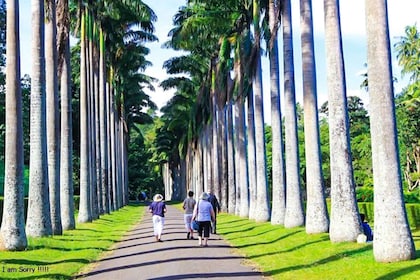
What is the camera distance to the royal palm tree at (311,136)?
19.1 m

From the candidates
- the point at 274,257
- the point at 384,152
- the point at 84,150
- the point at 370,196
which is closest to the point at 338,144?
the point at 274,257

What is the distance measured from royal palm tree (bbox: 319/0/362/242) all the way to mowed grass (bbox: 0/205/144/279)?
6183mm

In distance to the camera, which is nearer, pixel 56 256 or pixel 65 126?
pixel 56 256

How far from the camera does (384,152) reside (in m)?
12.9

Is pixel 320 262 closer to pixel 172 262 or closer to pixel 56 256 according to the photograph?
pixel 172 262

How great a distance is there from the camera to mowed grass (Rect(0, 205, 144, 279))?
13062 millimetres

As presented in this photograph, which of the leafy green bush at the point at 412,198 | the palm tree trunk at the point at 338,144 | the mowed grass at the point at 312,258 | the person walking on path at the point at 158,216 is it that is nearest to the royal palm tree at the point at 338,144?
the palm tree trunk at the point at 338,144

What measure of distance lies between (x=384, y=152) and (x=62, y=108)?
52.3 feet

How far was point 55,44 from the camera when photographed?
909 inches

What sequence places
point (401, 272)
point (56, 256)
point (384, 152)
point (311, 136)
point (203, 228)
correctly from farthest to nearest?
point (311, 136)
point (203, 228)
point (56, 256)
point (384, 152)
point (401, 272)

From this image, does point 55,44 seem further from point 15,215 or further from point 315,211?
point 315,211

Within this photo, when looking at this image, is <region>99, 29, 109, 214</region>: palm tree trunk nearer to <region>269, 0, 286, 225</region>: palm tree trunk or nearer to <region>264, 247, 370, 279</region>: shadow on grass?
<region>269, 0, 286, 225</region>: palm tree trunk

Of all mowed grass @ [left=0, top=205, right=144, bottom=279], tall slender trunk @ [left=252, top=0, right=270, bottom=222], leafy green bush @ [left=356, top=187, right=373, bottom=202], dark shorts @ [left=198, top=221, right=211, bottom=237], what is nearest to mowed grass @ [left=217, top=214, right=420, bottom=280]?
dark shorts @ [left=198, top=221, right=211, bottom=237]

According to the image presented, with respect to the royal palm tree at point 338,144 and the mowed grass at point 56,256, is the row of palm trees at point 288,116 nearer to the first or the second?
the royal palm tree at point 338,144
